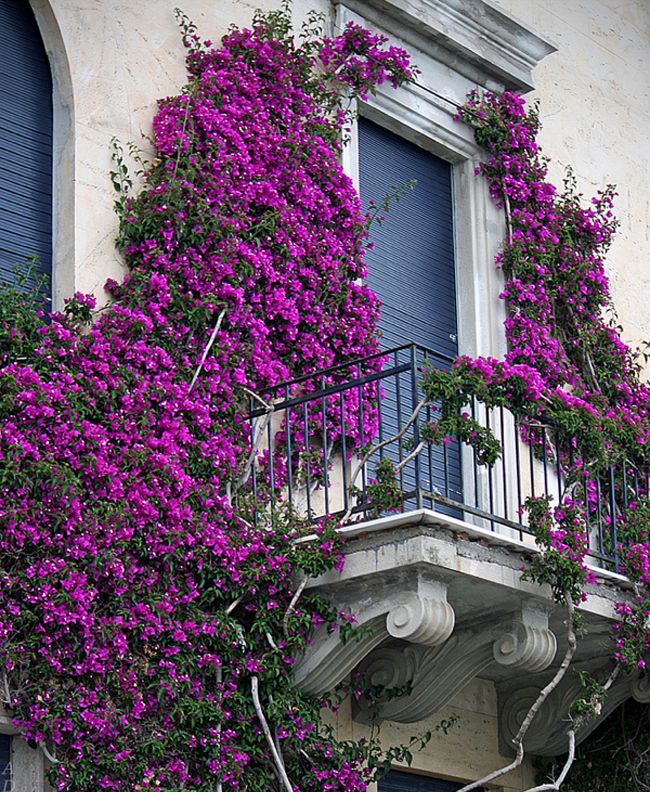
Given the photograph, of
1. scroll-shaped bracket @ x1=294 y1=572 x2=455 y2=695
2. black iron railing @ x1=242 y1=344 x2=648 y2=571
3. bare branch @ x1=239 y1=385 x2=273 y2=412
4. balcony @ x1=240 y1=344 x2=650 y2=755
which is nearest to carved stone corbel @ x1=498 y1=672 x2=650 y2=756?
balcony @ x1=240 y1=344 x2=650 y2=755

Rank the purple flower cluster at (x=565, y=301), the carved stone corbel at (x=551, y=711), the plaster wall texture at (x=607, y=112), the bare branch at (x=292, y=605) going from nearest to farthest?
1. the bare branch at (x=292, y=605)
2. the carved stone corbel at (x=551, y=711)
3. the purple flower cluster at (x=565, y=301)
4. the plaster wall texture at (x=607, y=112)

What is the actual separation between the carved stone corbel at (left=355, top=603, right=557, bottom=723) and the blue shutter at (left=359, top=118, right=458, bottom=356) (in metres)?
2.05

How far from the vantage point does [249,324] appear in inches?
392

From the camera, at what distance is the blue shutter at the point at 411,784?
10.3 metres

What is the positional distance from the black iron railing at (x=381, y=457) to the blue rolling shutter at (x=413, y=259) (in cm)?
3

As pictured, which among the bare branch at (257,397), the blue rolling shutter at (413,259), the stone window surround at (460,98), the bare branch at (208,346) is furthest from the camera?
the stone window surround at (460,98)

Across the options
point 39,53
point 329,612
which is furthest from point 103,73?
point 329,612

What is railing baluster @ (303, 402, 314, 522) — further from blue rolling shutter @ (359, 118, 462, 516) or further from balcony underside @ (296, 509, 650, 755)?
blue rolling shutter @ (359, 118, 462, 516)

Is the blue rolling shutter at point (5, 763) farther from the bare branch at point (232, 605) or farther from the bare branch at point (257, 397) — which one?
the bare branch at point (257, 397)

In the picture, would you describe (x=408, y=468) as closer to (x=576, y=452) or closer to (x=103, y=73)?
(x=576, y=452)

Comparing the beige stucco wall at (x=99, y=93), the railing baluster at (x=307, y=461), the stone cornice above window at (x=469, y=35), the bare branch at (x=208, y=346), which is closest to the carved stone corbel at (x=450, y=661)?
the railing baluster at (x=307, y=461)

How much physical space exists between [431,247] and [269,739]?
389 centimetres

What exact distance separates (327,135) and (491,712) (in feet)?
11.5

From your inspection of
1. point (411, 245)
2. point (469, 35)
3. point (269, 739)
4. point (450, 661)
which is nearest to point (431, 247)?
point (411, 245)
